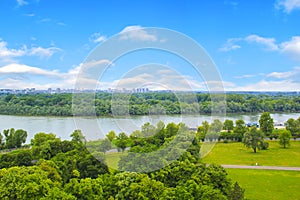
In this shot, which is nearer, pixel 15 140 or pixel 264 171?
pixel 264 171

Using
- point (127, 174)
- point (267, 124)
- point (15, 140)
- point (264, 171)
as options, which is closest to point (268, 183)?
point (264, 171)

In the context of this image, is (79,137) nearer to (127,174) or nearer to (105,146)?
(105,146)

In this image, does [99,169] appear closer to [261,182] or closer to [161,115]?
[261,182]

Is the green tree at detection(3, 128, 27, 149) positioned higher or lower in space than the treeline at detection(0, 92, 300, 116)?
lower

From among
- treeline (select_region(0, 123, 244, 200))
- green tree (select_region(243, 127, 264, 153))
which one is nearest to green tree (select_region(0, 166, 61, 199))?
treeline (select_region(0, 123, 244, 200))

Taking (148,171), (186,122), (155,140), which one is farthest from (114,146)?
(148,171)

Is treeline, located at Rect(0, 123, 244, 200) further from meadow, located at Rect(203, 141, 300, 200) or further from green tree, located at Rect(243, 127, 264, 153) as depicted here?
green tree, located at Rect(243, 127, 264, 153)
